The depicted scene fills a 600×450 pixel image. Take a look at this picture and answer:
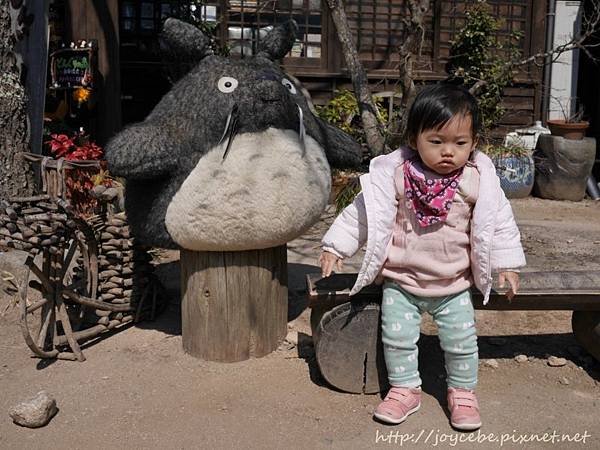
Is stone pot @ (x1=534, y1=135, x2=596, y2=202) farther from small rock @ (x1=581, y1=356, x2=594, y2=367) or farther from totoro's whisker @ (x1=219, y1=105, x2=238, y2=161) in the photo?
totoro's whisker @ (x1=219, y1=105, x2=238, y2=161)

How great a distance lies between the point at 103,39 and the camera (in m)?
7.17

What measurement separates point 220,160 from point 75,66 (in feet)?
15.2

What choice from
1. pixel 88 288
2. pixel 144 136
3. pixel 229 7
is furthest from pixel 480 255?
pixel 229 7

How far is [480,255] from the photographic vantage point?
2637mm

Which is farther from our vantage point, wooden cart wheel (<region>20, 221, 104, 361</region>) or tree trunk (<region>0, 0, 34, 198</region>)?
tree trunk (<region>0, 0, 34, 198</region>)

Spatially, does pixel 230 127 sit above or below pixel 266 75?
below

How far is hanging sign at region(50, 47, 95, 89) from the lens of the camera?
6.88 meters

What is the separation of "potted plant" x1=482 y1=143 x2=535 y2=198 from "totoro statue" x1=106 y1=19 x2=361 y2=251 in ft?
18.1

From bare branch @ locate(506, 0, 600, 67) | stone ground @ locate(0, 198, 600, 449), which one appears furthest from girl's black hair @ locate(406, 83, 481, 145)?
bare branch @ locate(506, 0, 600, 67)

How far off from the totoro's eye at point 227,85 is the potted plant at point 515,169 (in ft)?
18.5

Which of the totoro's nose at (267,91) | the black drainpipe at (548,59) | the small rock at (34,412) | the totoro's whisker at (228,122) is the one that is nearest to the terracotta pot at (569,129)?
the black drainpipe at (548,59)

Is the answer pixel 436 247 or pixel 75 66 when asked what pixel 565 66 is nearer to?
pixel 75 66

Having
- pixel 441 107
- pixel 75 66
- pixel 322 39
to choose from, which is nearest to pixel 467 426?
pixel 441 107

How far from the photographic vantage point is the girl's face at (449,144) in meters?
2.52
